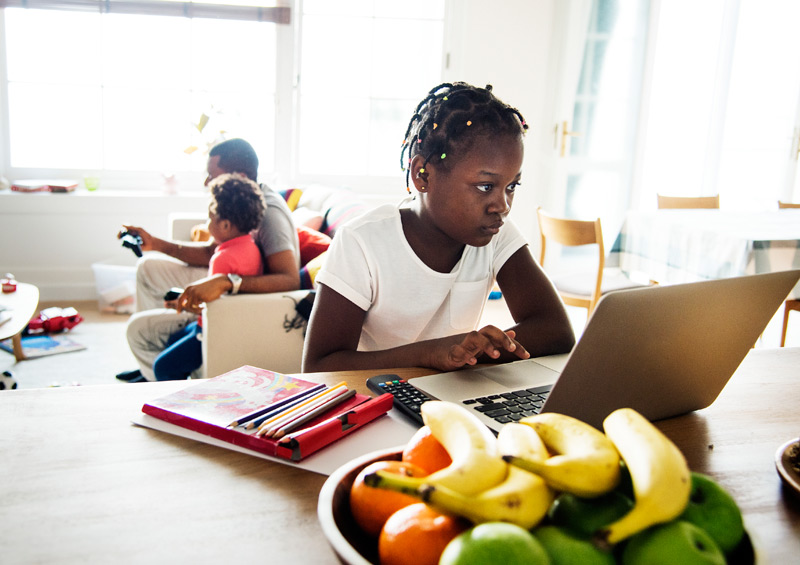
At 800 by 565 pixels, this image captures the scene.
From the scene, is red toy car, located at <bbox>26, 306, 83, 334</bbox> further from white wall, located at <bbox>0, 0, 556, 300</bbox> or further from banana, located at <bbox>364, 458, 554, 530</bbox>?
banana, located at <bbox>364, 458, 554, 530</bbox>

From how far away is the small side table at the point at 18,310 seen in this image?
2246 millimetres

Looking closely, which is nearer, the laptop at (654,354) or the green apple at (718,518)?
the green apple at (718,518)

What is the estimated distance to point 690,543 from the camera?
36 centimetres

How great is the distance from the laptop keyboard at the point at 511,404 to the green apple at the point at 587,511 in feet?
1.18

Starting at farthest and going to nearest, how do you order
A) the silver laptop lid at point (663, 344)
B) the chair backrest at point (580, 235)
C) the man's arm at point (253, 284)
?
the chair backrest at point (580, 235)
the man's arm at point (253, 284)
the silver laptop lid at point (663, 344)

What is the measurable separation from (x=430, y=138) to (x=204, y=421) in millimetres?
698

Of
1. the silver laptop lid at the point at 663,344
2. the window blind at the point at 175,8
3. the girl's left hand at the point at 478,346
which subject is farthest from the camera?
the window blind at the point at 175,8

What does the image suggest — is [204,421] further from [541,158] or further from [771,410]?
[541,158]

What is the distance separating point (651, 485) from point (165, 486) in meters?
0.44

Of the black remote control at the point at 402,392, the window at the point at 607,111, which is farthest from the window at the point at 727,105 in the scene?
the black remote control at the point at 402,392

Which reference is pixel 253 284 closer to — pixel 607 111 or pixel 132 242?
pixel 132 242

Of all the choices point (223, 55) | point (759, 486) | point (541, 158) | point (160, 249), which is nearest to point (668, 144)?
point (541, 158)

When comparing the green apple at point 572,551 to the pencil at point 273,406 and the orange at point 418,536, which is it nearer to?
the orange at point 418,536

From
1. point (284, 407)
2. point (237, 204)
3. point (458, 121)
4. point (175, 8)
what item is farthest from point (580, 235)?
point (175, 8)
